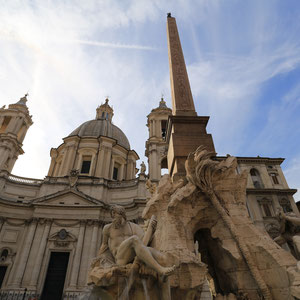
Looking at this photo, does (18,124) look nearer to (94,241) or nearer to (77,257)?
(94,241)

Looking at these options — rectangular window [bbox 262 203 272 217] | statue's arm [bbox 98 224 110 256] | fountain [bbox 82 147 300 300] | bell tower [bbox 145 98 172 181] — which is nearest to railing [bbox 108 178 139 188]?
bell tower [bbox 145 98 172 181]

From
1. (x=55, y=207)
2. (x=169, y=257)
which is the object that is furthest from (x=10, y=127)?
(x=169, y=257)

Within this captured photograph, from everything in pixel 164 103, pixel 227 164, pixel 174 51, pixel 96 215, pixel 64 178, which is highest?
pixel 164 103

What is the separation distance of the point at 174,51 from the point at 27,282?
20.1 meters

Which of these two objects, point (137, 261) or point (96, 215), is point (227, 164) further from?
point (96, 215)

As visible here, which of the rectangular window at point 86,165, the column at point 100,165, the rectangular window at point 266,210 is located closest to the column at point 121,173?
the column at point 100,165

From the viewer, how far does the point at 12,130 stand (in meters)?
28.6

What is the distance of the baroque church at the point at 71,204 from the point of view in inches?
723

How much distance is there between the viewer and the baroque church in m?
18.4

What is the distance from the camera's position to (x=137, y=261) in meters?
3.27

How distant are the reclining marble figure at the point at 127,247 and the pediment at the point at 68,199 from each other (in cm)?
1876

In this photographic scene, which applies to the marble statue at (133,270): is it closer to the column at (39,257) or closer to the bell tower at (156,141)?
the column at (39,257)

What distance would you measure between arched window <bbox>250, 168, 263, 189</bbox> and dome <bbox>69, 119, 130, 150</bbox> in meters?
18.3

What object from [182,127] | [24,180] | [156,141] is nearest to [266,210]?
[156,141]
